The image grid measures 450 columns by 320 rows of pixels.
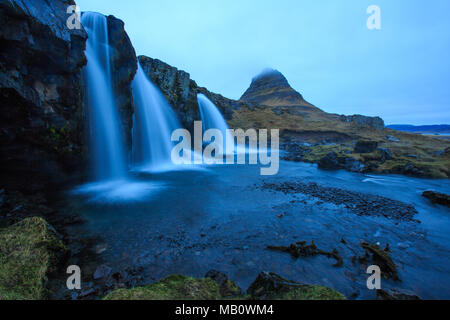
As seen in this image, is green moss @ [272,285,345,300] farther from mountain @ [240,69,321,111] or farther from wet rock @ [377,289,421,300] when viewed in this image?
mountain @ [240,69,321,111]

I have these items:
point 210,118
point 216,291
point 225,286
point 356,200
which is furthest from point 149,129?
point 216,291

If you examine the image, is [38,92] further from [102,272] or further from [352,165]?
[352,165]

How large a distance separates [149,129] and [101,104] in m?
8.10

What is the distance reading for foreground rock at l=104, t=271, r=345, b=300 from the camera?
11.5 feet

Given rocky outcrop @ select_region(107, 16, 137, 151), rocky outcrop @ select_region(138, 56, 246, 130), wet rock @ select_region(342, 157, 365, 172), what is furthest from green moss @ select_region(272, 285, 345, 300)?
rocky outcrop @ select_region(138, 56, 246, 130)

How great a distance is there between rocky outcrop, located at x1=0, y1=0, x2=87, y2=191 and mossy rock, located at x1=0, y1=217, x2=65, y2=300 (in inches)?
259

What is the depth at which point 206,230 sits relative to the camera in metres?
8.05

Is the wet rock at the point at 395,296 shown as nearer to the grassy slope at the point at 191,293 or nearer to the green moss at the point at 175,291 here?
the grassy slope at the point at 191,293

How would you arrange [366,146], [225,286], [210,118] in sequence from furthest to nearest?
[210,118]
[366,146]
[225,286]

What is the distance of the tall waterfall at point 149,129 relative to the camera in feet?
71.9

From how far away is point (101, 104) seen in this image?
15070 mm

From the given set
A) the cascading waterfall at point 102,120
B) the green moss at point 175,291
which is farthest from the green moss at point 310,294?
the cascading waterfall at point 102,120

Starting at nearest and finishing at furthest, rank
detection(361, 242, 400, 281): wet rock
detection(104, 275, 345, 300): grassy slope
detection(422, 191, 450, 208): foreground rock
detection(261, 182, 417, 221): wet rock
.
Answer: detection(104, 275, 345, 300): grassy slope < detection(361, 242, 400, 281): wet rock < detection(261, 182, 417, 221): wet rock < detection(422, 191, 450, 208): foreground rock
